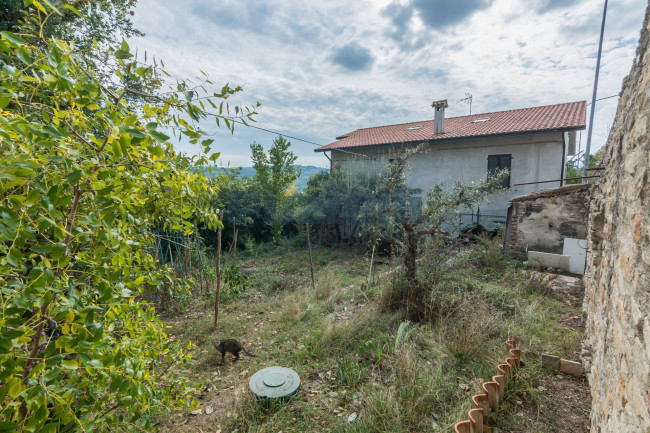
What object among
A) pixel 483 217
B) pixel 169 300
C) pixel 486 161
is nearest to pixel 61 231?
pixel 169 300

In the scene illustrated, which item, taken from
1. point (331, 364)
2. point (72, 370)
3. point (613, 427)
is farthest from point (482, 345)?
point (72, 370)

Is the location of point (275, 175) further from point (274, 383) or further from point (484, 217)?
point (274, 383)

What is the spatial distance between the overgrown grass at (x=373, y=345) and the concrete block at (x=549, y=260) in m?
1.60

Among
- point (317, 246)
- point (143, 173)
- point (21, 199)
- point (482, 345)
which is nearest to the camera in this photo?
point (21, 199)

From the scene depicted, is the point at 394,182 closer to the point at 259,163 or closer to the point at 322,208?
the point at 322,208

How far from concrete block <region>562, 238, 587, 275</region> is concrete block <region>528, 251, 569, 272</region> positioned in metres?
0.13

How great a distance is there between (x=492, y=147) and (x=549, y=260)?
558 centimetres

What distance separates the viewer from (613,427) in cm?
137

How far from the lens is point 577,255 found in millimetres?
6664

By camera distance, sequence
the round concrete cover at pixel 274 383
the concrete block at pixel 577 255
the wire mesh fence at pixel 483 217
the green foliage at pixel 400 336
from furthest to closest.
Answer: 1. the wire mesh fence at pixel 483 217
2. the concrete block at pixel 577 255
3. the green foliage at pixel 400 336
4. the round concrete cover at pixel 274 383

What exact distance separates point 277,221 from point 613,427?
9738mm

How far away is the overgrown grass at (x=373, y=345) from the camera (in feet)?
8.07

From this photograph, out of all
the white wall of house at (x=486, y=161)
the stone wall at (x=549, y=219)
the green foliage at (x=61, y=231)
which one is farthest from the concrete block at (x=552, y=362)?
the white wall of house at (x=486, y=161)

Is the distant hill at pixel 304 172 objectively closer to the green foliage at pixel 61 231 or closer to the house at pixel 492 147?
the house at pixel 492 147
